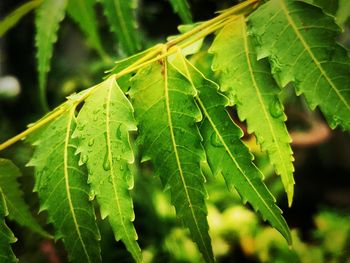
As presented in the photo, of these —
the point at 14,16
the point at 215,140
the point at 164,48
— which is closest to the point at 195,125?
the point at 215,140

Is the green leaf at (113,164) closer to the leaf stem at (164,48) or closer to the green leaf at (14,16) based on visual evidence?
the leaf stem at (164,48)

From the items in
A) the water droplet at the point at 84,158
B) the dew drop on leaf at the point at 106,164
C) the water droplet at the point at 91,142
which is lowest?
the dew drop on leaf at the point at 106,164

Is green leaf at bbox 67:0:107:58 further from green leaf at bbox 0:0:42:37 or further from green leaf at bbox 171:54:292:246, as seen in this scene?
green leaf at bbox 171:54:292:246

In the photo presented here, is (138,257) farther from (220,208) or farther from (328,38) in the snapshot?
(220,208)

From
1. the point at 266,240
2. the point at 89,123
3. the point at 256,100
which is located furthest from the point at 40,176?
the point at 266,240

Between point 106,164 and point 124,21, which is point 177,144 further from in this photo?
point 124,21

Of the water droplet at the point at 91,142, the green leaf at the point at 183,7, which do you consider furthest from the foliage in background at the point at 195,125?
the green leaf at the point at 183,7

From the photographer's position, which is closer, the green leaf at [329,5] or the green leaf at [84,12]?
the green leaf at [329,5]

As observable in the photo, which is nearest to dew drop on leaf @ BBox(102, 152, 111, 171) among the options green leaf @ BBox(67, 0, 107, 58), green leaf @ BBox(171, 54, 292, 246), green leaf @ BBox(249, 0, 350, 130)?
green leaf @ BBox(171, 54, 292, 246)
